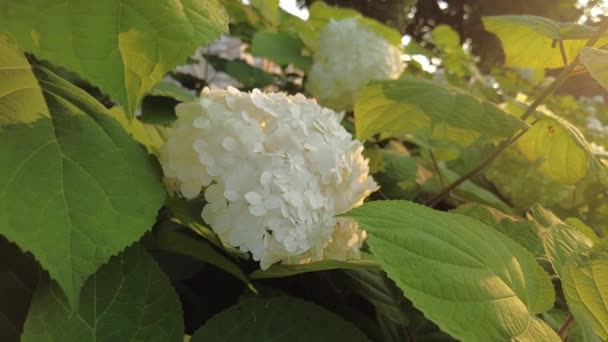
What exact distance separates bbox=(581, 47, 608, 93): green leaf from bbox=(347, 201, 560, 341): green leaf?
0.93ft

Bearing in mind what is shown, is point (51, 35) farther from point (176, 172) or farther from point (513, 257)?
point (513, 257)

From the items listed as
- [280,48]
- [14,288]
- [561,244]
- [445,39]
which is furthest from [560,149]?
[445,39]

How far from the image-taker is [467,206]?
42.8 inches

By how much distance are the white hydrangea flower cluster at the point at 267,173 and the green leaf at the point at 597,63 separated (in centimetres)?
36

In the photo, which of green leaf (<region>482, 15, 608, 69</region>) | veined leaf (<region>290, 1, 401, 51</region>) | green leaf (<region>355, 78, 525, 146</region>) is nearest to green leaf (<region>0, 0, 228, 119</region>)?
green leaf (<region>355, 78, 525, 146</region>)

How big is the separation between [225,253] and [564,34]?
2.37 feet

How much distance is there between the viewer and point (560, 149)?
1.28 meters

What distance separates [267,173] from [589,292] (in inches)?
16.2

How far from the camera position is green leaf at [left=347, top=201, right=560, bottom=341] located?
562mm

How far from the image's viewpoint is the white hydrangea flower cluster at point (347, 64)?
1.76m

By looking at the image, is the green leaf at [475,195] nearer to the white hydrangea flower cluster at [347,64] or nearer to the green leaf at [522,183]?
the green leaf at [522,183]

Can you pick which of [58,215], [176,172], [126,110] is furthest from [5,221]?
[176,172]

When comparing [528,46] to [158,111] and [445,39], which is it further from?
[445,39]

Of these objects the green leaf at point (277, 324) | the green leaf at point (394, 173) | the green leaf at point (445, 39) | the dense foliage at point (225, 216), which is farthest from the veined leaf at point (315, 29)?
the green leaf at point (277, 324)
